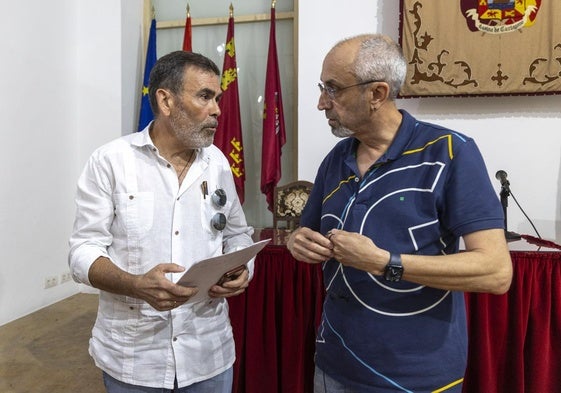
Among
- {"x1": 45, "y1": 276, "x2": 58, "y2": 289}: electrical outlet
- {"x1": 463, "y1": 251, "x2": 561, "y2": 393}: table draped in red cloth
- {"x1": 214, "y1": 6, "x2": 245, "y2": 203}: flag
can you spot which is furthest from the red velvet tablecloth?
{"x1": 45, "y1": 276, "x2": 58, "y2": 289}: electrical outlet

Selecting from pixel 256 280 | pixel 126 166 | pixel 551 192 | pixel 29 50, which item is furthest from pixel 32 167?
pixel 551 192

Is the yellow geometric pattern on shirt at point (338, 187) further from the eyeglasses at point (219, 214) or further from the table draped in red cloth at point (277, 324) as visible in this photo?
the table draped in red cloth at point (277, 324)

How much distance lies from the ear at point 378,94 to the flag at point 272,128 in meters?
2.22

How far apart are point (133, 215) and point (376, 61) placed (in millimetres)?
734

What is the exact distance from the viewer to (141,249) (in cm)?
111

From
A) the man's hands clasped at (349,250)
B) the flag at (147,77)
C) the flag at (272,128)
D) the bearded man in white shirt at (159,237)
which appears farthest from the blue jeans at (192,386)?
the flag at (147,77)

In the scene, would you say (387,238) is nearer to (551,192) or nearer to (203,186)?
(203,186)

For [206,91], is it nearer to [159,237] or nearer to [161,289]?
[159,237]

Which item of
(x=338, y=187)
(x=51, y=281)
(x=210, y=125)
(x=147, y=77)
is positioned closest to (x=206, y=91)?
(x=210, y=125)

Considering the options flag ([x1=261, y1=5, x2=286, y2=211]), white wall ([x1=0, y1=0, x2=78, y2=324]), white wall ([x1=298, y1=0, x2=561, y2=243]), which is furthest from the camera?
flag ([x1=261, y1=5, x2=286, y2=211])

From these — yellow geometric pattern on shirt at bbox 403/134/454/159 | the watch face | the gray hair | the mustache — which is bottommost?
the watch face

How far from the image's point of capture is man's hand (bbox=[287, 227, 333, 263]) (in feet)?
3.04

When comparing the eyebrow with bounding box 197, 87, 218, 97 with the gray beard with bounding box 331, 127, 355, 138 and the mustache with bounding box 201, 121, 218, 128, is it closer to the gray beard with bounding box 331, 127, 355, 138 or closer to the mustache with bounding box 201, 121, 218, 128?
the mustache with bounding box 201, 121, 218, 128

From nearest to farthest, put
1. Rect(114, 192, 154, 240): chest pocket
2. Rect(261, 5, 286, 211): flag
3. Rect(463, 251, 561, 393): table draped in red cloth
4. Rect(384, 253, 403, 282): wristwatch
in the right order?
Rect(384, 253, 403, 282): wristwatch < Rect(114, 192, 154, 240): chest pocket < Rect(463, 251, 561, 393): table draped in red cloth < Rect(261, 5, 286, 211): flag
